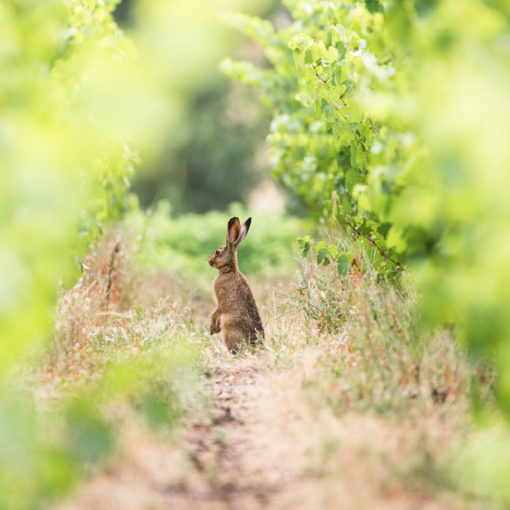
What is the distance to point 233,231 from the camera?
6.39m

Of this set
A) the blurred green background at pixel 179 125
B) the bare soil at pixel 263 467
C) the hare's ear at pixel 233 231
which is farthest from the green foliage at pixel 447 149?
the hare's ear at pixel 233 231

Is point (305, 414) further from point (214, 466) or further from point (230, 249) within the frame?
point (230, 249)

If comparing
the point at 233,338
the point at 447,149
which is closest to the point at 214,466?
the point at 447,149

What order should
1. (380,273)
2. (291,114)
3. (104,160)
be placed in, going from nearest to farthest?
(380,273), (104,160), (291,114)

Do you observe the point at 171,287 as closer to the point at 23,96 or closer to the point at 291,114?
the point at 291,114

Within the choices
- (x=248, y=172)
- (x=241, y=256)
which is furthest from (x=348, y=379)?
(x=248, y=172)

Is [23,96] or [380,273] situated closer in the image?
[23,96]

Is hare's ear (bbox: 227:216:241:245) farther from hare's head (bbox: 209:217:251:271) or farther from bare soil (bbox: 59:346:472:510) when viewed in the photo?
bare soil (bbox: 59:346:472:510)

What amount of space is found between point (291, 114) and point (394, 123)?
218 inches

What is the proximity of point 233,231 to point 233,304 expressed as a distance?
82 centimetres

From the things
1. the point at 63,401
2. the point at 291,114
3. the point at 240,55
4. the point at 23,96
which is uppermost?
the point at 240,55

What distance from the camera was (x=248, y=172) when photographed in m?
20.4

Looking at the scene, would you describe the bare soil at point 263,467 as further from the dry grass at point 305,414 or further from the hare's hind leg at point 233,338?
the hare's hind leg at point 233,338

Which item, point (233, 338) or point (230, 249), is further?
point (230, 249)
